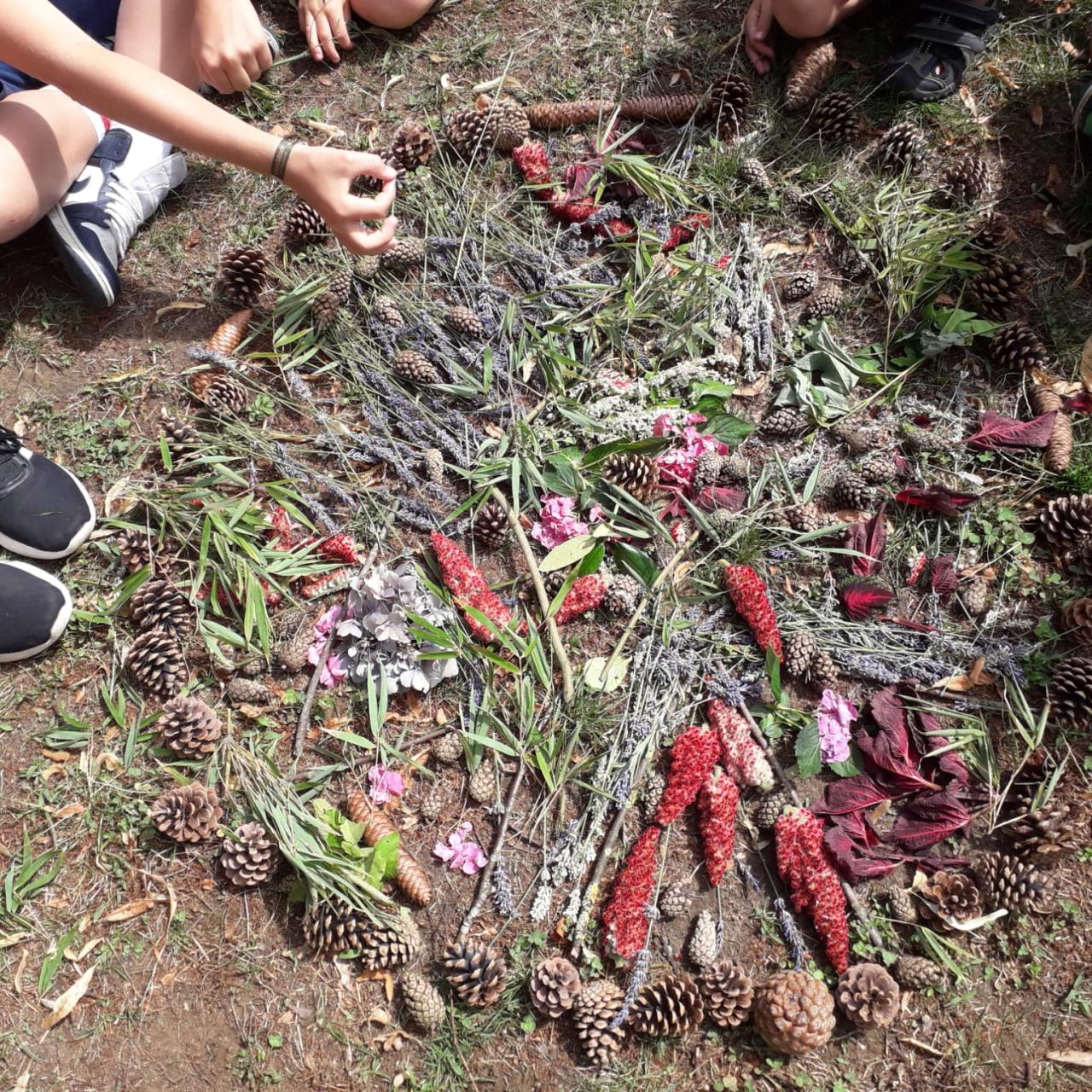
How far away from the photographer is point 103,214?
2242 millimetres

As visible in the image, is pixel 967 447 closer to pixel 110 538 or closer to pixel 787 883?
pixel 787 883

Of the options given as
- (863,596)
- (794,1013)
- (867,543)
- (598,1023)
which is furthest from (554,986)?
(867,543)

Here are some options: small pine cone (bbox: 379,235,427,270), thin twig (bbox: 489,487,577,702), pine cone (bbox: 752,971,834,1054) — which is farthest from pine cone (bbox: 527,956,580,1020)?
small pine cone (bbox: 379,235,427,270)

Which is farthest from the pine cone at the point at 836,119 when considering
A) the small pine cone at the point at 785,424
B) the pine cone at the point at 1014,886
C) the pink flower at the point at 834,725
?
the pine cone at the point at 1014,886

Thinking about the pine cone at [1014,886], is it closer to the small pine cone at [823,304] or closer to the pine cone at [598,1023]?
the pine cone at [598,1023]

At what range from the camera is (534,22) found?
2.67 metres

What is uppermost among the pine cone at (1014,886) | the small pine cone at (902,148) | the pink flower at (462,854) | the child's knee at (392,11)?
the child's knee at (392,11)

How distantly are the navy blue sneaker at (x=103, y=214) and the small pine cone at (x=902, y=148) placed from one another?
7.10 feet

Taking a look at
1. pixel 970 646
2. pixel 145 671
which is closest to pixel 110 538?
pixel 145 671

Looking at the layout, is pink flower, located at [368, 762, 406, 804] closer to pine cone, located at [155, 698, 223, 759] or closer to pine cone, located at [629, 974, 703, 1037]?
pine cone, located at [155, 698, 223, 759]

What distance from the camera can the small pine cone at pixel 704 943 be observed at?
5.68 feet

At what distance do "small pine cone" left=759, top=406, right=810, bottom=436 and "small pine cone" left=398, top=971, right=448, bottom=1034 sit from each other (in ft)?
5.22

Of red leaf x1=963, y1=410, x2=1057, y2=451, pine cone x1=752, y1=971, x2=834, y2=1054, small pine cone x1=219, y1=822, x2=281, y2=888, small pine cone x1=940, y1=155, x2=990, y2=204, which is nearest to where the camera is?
pine cone x1=752, y1=971, x2=834, y2=1054

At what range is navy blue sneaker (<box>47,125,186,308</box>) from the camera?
2201 millimetres
